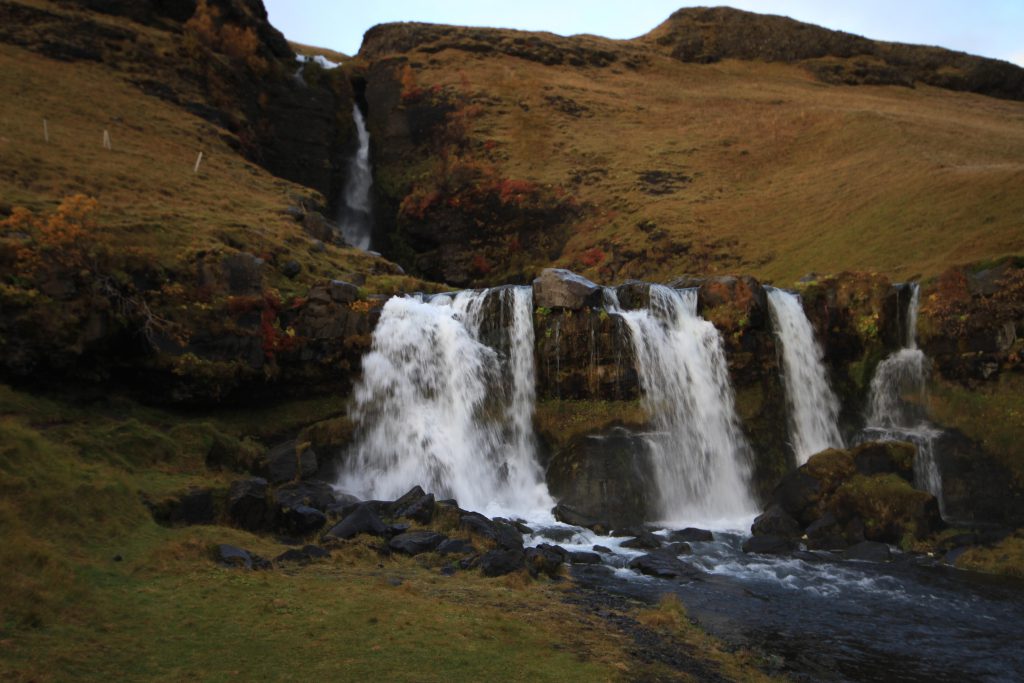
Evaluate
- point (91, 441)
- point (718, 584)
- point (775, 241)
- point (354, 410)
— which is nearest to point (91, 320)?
point (91, 441)

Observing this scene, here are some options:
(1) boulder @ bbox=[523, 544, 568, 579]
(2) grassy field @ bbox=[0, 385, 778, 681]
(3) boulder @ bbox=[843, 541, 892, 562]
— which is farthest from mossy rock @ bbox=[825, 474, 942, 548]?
(2) grassy field @ bbox=[0, 385, 778, 681]

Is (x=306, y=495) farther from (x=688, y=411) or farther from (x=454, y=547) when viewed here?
(x=688, y=411)

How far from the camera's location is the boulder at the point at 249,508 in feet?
50.7

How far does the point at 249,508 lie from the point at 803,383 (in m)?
17.3

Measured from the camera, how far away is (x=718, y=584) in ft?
49.2

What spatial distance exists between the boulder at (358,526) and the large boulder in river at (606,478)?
18.6 feet

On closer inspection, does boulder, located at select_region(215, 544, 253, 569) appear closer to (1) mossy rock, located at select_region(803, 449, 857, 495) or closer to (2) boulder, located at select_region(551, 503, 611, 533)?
(2) boulder, located at select_region(551, 503, 611, 533)

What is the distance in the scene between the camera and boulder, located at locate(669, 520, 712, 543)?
18438mm

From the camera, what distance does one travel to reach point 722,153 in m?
50.4

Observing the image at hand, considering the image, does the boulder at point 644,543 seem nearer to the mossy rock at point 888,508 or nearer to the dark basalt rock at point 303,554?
the mossy rock at point 888,508

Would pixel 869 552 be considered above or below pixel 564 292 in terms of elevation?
below

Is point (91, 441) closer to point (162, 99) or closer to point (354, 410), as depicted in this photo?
point (354, 410)

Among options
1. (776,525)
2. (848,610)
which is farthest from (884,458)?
(848,610)

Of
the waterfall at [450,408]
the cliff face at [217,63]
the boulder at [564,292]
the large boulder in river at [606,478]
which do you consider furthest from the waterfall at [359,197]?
the large boulder in river at [606,478]
